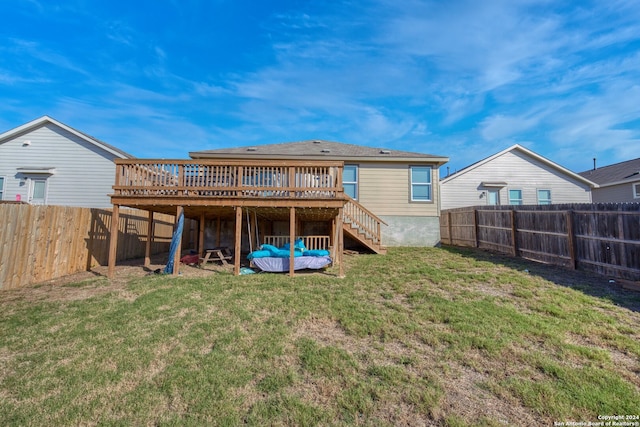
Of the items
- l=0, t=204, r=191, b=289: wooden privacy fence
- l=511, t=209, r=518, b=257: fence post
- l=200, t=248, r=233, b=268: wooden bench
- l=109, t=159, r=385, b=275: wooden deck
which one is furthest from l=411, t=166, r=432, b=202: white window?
l=0, t=204, r=191, b=289: wooden privacy fence

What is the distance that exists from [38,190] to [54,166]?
1.35m

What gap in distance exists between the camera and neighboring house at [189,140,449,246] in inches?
507

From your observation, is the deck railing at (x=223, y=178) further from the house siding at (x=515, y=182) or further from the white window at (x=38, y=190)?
the house siding at (x=515, y=182)

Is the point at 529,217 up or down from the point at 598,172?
down

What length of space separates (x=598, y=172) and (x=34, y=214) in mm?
32725

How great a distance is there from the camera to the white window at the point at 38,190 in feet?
42.6

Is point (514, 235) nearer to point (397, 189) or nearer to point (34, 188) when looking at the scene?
point (397, 189)

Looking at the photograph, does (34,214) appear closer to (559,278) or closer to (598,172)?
(559,278)

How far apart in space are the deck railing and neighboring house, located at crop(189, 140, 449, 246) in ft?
16.5

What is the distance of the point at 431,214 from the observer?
12992 millimetres

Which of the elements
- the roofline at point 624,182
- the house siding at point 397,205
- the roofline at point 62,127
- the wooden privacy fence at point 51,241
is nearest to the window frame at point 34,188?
the roofline at point 62,127

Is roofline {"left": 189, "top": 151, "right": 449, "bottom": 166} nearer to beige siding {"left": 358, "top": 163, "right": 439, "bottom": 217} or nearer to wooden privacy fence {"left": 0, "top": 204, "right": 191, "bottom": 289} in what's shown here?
beige siding {"left": 358, "top": 163, "right": 439, "bottom": 217}

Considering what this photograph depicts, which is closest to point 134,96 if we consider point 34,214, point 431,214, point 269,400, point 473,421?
point 34,214

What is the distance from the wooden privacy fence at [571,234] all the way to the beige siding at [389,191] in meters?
2.33
